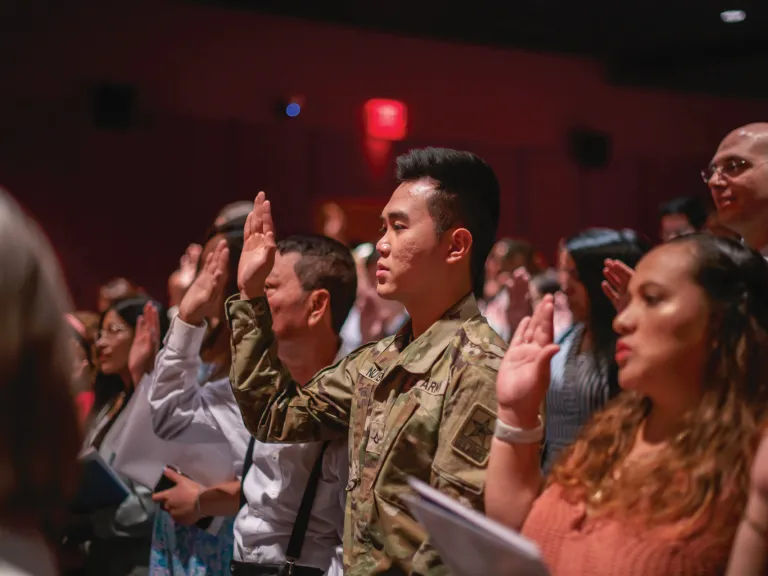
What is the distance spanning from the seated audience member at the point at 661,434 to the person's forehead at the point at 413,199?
45 cm

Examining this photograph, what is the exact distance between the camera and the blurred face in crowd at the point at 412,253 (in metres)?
1.88

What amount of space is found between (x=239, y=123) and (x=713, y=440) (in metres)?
5.82

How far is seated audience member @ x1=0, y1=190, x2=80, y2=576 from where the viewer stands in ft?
2.98

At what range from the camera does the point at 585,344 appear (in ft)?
9.16

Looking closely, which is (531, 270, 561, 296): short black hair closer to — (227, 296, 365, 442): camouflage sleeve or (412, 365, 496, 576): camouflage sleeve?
(227, 296, 365, 442): camouflage sleeve

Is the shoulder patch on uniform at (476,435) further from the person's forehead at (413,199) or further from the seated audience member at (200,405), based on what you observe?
the seated audience member at (200,405)

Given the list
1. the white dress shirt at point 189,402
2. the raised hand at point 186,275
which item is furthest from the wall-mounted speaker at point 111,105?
the white dress shirt at point 189,402

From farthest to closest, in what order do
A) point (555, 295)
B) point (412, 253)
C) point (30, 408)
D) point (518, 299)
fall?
point (555, 295)
point (518, 299)
point (412, 253)
point (30, 408)

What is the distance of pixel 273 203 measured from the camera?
7082 millimetres

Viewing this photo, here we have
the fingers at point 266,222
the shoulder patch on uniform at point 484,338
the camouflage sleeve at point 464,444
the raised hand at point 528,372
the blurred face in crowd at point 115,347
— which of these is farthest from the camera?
the blurred face in crowd at point 115,347

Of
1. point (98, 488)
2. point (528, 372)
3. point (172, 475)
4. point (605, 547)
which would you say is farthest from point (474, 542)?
point (98, 488)

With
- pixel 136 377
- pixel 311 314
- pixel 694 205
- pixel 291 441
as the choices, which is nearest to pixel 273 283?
pixel 311 314

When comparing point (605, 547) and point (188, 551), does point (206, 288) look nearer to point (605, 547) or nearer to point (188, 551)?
point (188, 551)

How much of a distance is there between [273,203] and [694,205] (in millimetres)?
3453
